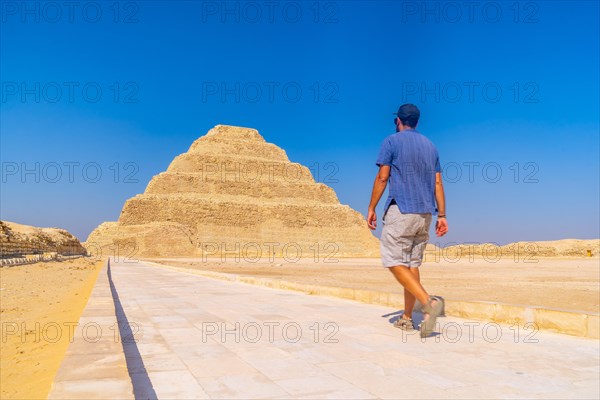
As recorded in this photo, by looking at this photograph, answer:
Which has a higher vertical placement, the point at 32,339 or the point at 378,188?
the point at 378,188

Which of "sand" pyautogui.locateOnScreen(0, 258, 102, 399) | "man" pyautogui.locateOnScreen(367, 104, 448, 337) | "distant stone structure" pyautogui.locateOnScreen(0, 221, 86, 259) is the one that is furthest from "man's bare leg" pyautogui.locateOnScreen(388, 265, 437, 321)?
"distant stone structure" pyautogui.locateOnScreen(0, 221, 86, 259)

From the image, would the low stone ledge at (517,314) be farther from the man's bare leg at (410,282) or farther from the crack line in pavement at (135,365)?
the crack line in pavement at (135,365)

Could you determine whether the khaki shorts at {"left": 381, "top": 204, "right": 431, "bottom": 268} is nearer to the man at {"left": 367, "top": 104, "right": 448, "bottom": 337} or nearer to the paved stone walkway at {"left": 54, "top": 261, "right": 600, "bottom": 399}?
the man at {"left": 367, "top": 104, "right": 448, "bottom": 337}

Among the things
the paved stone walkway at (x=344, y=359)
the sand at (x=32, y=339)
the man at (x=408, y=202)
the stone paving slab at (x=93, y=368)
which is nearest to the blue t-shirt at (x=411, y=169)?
the man at (x=408, y=202)

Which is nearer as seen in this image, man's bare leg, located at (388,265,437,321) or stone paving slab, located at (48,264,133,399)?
stone paving slab, located at (48,264,133,399)

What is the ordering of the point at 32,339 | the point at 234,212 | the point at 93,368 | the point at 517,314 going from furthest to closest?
the point at 234,212 → the point at 32,339 → the point at 517,314 → the point at 93,368

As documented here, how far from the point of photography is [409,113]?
13.7ft

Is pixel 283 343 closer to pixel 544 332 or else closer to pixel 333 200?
pixel 544 332

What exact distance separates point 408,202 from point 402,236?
0.28 metres

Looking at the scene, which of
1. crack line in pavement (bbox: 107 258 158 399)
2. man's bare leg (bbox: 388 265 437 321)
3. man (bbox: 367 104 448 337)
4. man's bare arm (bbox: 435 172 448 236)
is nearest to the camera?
crack line in pavement (bbox: 107 258 158 399)

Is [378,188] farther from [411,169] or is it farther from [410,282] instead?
[410,282]

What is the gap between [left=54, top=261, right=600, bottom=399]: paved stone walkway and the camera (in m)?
2.43

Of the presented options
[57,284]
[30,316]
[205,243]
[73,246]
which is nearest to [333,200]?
[205,243]

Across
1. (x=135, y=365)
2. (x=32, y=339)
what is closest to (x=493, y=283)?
(x=32, y=339)
